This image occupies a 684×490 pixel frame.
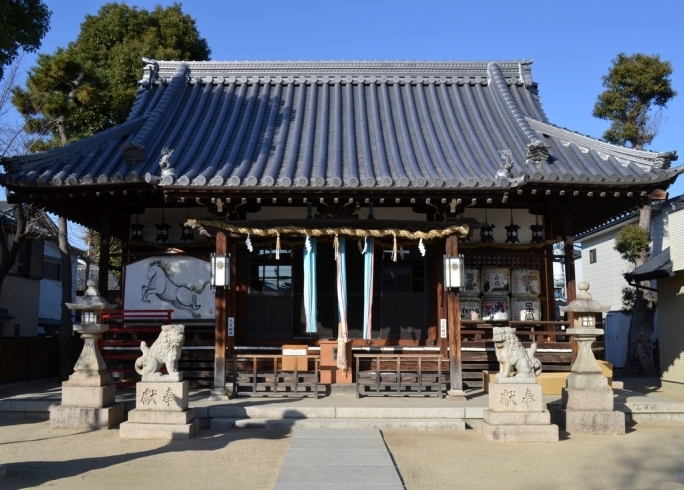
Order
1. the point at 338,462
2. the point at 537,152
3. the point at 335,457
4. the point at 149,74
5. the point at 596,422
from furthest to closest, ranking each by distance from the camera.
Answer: the point at 149,74, the point at 537,152, the point at 596,422, the point at 335,457, the point at 338,462

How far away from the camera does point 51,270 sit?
26781mm

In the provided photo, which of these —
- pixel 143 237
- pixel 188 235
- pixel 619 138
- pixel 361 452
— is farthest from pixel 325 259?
pixel 619 138

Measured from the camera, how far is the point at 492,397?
876 centimetres

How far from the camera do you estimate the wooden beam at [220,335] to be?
10.5 meters

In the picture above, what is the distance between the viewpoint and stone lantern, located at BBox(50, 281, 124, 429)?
30.2ft

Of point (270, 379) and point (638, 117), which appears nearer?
point (270, 379)

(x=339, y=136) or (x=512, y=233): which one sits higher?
(x=339, y=136)

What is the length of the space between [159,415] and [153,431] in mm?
225

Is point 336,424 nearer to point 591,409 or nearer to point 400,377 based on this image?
point 400,377

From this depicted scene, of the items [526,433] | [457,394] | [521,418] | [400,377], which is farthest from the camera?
[400,377]

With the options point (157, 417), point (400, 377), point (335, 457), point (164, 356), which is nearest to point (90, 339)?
point (164, 356)

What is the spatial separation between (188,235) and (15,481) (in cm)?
706

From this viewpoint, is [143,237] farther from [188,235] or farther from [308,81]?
[308,81]

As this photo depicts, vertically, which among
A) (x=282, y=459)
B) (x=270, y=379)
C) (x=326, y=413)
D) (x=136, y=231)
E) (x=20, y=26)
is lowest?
(x=282, y=459)
